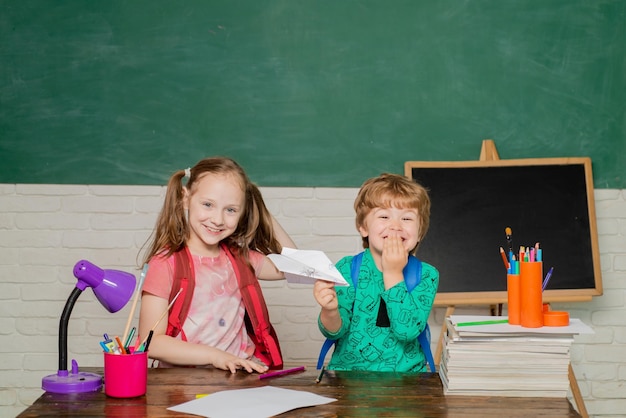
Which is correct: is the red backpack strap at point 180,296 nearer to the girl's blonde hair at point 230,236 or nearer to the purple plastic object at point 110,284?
the girl's blonde hair at point 230,236

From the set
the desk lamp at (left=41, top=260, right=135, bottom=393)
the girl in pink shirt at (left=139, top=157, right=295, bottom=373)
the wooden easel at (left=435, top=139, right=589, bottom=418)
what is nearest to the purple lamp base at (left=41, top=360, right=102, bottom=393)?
the desk lamp at (left=41, top=260, right=135, bottom=393)

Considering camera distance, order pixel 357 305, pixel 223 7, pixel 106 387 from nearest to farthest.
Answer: pixel 106 387 < pixel 357 305 < pixel 223 7

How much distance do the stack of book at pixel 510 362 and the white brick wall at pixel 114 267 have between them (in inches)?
71.0

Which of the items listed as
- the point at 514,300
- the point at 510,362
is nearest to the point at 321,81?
the point at 514,300

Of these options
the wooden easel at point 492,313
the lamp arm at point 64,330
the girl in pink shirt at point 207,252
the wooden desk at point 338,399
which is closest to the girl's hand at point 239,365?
the wooden desk at point 338,399

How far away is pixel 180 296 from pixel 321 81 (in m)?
1.52

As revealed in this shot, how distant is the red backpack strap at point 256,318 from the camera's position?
94.8 inches

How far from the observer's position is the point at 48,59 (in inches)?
140

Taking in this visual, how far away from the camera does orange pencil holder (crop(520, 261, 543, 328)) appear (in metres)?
1.76

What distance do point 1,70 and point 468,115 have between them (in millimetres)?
2035

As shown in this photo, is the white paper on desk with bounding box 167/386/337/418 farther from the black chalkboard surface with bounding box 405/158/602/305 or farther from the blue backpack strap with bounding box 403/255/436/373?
the black chalkboard surface with bounding box 405/158/602/305

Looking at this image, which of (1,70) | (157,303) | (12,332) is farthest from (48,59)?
(157,303)

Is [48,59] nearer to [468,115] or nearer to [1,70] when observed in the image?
[1,70]

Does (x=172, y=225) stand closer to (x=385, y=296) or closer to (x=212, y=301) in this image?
(x=212, y=301)
